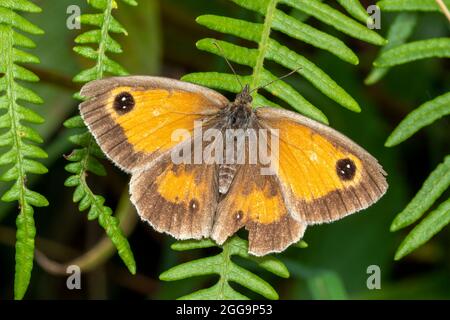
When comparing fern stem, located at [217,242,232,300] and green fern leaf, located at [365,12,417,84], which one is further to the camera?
green fern leaf, located at [365,12,417,84]

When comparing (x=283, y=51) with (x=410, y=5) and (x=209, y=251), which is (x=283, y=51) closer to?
(x=410, y=5)

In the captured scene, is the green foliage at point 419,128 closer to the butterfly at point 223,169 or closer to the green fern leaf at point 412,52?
the green fern leaf at point 412,52

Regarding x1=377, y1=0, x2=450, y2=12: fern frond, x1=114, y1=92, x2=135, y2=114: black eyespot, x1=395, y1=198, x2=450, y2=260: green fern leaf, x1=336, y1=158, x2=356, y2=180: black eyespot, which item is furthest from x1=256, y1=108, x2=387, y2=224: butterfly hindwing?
x1=377, y1=0, x2=450, y2=12: fern frond

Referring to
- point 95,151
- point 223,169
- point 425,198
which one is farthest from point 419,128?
point 95,151

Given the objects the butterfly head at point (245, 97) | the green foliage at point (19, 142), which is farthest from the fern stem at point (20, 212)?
the butterfly head at point (245, 97)

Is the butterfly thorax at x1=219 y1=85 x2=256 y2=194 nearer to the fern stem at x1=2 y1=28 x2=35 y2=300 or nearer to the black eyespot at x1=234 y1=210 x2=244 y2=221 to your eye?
the black eyespot at x1=234 y1=210 x2=244 y2=221
